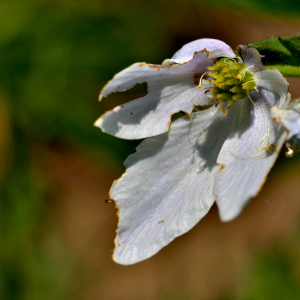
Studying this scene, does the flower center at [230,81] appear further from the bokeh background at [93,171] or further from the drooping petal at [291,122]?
the bokeh background at [93,171]

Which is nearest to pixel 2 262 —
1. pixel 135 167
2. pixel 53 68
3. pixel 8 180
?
pixel 8 180

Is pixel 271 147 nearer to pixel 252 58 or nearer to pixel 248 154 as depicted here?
pixel 248 154

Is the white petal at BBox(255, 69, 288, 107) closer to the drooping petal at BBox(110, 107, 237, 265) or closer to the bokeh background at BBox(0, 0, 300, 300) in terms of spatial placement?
the drooping petal at BBox(110, 107, 237, 265)

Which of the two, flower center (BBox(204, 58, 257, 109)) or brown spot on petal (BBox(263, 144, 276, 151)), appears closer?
brown spot on petal (BBox(263, 144, 276, 151))

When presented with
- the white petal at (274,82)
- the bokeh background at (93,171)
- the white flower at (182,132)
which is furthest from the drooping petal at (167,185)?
the bokeh background at (93,171)

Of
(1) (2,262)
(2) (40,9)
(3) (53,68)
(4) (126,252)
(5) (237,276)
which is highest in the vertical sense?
(4) (126,252)

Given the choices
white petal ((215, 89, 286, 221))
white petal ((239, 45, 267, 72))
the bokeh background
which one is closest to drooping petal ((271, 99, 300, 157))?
white petal ((215, 89, 286, 221))

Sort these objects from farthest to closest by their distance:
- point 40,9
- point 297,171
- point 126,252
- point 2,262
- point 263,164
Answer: point 297,171
point 2,262
point 40,9
point 126,252
point 263,164

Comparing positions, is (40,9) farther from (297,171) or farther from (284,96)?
(297,171)
